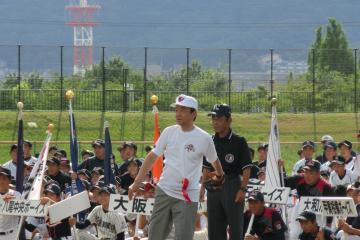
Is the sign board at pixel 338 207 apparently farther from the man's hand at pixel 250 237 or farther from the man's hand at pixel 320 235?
the man's hand at pixel 250 237

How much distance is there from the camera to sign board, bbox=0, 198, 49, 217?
51.5 ft

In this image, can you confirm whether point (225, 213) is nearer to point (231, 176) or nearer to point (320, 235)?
point (231, 176)

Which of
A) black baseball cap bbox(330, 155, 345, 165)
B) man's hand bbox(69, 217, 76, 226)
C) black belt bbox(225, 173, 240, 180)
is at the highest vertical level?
black belt bbox(225, 173, 240, 180)

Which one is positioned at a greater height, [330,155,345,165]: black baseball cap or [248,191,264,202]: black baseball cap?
[330,155,345,165]: black baseball cap

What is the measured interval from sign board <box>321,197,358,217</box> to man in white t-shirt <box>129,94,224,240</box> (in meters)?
2.14

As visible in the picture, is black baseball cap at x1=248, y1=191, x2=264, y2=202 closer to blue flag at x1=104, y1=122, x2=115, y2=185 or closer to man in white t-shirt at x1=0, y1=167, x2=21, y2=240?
man in white t-shirt at x1=0, y1=167, x2=21, y2=240

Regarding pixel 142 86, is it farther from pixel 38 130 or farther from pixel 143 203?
pixel 143 203

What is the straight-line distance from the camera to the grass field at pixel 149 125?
138 ft

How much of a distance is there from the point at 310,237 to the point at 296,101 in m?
31.1

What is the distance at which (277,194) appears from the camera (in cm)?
1673

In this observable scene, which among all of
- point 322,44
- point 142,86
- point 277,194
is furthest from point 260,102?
point 322,44

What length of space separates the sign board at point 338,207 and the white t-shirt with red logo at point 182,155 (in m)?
2.18

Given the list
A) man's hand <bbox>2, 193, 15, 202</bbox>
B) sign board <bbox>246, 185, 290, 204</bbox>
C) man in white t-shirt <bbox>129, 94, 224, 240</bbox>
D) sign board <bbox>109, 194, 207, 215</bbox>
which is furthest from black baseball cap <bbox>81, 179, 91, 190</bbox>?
man in white t-shirt <bbox>129, 94, 224, 240</bbox>

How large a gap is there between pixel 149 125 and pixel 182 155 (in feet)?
98.2
